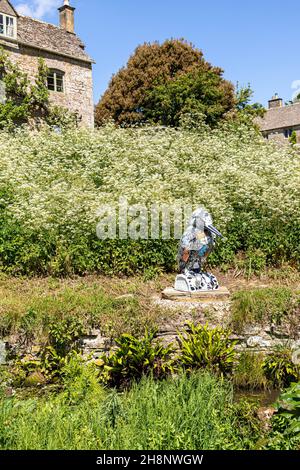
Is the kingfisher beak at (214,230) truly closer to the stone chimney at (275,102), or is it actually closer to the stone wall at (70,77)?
the stone wall at (70,77)

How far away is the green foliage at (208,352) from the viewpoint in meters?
5.98

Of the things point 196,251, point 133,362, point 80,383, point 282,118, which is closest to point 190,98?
point 196,251

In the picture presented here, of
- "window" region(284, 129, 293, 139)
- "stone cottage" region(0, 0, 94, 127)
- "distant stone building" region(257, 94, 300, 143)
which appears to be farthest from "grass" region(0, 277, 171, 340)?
"window" region(284, 129, 293, 139)

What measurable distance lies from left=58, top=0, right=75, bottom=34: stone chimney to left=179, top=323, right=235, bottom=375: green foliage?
21342 millimetres

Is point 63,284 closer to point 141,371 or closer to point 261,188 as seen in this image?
point 141,371

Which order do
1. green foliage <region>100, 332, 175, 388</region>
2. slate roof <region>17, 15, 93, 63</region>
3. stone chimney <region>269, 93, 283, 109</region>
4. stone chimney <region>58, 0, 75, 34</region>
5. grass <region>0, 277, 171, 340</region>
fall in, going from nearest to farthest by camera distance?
1. green foliage <region>100, 332, 175, 388</region>
2. grass <region>0, 277, 171, 340</region>
3. slate roof <region>17, 15, 93, 63</region>
4. stone chimney <region>58, 0, 75, 34</region>
5. stone chimney <region>269, 93, 283, 109</region>

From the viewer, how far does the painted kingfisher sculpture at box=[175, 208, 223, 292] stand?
23.3 feet

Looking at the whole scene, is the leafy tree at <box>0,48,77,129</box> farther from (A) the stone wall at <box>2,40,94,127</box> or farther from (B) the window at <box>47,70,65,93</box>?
(B) the window at <box>47,70,65,93</box>

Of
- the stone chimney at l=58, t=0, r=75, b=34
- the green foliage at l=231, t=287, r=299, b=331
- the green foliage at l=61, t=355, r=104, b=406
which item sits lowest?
the green foliage at l=61, t=355, r=104, b=406

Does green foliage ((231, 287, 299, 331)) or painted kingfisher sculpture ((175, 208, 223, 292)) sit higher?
painted kingfisher sculpture ((175, 208, 223, 292))

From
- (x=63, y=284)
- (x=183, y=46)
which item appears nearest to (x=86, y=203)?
(x=63, y=284)

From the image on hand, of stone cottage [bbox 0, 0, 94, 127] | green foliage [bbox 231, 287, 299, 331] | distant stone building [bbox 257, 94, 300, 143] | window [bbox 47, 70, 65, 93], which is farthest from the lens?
distant stone building [bbox 257, 94, 300, 143]

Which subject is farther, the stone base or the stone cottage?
the stone cottage
